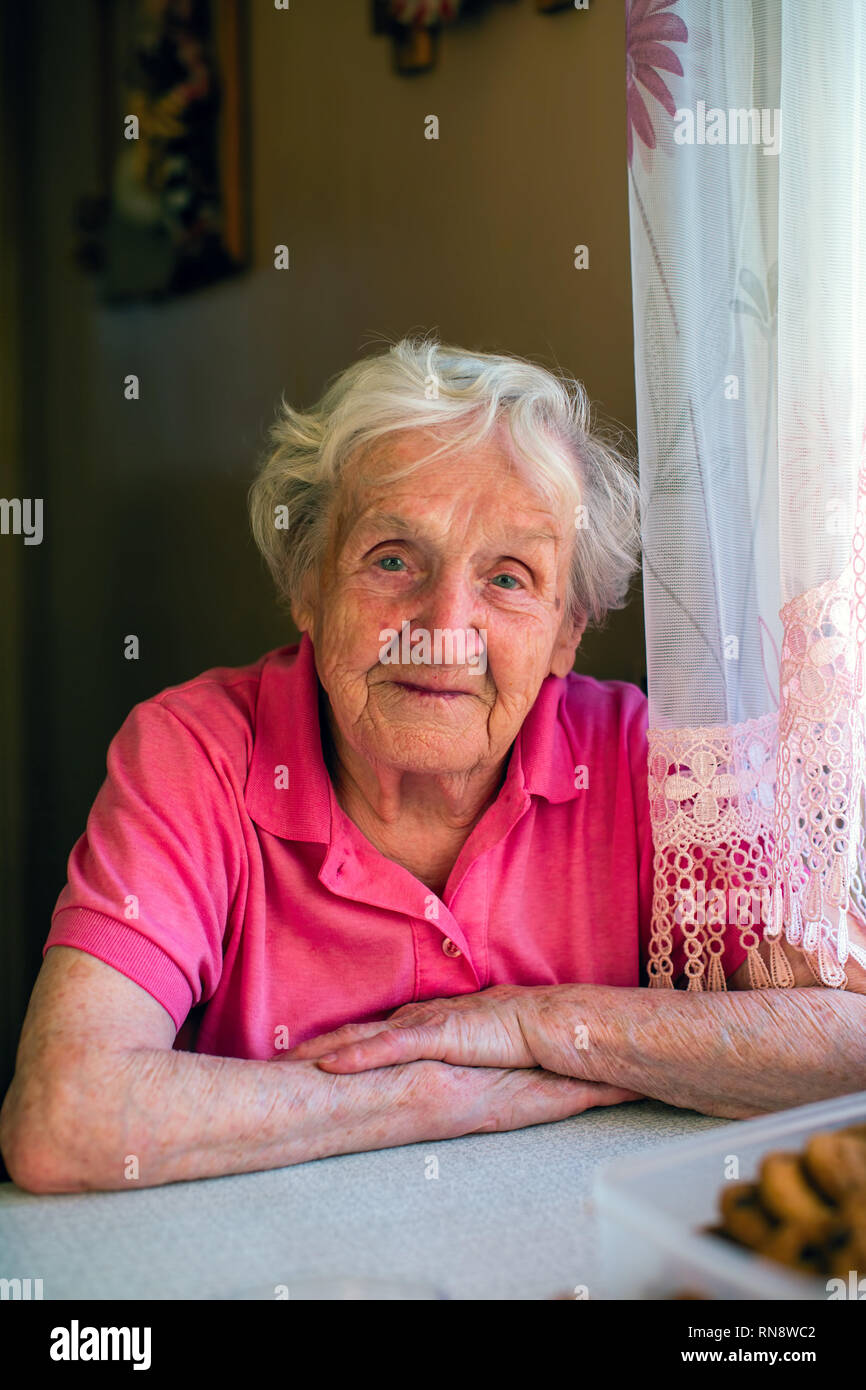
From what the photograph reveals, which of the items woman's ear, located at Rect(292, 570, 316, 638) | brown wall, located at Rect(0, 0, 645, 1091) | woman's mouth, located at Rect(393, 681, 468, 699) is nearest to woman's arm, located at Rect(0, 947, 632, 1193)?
woman's mouth, located at Rect(393, 681, 468, 699)

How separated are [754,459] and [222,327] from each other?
1.24 m

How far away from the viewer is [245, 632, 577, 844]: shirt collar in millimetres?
1397

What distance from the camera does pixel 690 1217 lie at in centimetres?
72

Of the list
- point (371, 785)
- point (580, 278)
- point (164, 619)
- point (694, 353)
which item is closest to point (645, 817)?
point (371, 785)

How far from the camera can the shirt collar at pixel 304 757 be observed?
1.40 metres

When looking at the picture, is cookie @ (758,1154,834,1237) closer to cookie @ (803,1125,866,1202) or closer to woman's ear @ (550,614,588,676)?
cookie @ (803,1125,866,1202)

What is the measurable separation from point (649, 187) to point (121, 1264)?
111 cm

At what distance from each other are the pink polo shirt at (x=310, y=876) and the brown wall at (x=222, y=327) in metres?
0.49

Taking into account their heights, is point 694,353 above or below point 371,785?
above

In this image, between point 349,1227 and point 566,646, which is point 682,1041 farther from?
point 566,646

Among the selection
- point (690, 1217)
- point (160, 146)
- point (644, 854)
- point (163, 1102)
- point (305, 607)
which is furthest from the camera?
point (160, 146)

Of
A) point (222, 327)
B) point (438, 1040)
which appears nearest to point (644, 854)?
point (438, 1040)

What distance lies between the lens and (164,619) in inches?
86.3
